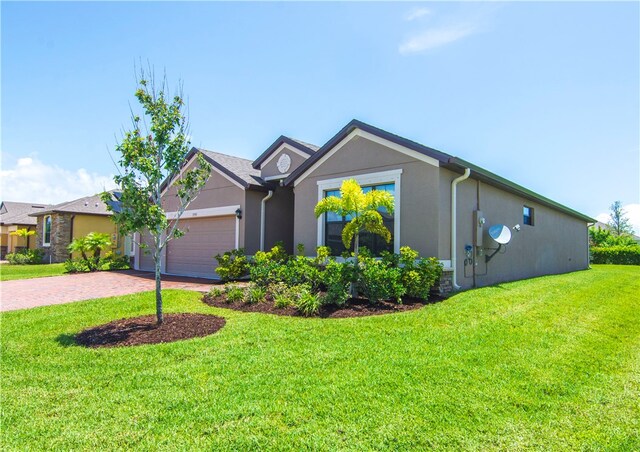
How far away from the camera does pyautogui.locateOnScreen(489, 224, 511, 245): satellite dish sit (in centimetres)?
1082

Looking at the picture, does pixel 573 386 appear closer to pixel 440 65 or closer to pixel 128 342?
pixel 128 342

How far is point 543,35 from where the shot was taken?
377 inches

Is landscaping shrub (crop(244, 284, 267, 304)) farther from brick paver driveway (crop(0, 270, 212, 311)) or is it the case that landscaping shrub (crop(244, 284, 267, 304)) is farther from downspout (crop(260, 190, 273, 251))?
downspout (crop(260, 190, 273, 251))

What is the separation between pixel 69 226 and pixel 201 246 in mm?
14097

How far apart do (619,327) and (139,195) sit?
888 centimetres

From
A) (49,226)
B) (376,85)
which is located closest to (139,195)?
(376,85)

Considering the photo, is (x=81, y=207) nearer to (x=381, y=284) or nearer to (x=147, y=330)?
(x=147, y=330)

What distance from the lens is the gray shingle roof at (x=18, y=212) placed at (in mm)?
29719

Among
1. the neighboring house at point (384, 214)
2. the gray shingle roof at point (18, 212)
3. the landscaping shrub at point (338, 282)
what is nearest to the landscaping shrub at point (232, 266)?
the neighboring house at point (384, 214)

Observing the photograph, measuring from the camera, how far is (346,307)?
8.00 meters

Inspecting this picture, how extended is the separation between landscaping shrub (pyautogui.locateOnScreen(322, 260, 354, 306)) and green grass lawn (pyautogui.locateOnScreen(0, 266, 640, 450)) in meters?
1.27

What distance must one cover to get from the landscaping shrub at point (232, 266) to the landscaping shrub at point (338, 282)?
4530 millimetres

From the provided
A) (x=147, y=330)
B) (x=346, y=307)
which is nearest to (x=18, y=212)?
(x=147, y=330)

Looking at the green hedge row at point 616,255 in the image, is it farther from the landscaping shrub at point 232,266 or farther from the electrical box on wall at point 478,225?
the landscaping shrub at point 232,266
